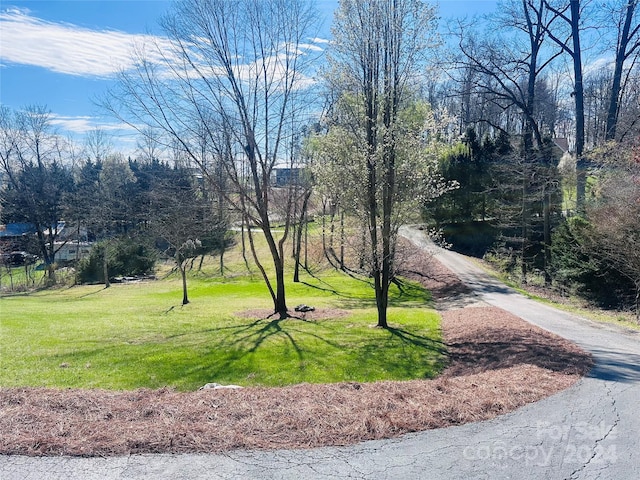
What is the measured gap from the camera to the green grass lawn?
780cm

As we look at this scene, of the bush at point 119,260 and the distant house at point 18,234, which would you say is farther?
the distant house at point 18,234

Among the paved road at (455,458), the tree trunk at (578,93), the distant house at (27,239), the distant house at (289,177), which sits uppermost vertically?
the tree trunk at (578,93)

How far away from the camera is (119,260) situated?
3325 centimetres

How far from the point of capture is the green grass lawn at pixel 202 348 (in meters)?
7.80

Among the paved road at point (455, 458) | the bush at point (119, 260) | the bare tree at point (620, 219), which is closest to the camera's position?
the paved road at point (455, 458)

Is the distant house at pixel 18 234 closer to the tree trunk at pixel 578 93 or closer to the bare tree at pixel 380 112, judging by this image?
the bare tree at pixel 380 112

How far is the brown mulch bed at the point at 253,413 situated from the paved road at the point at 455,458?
0.48ft

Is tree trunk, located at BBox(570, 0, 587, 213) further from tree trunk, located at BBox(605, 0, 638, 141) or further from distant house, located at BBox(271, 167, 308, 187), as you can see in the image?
distant house, located at BBox(271, 167, 308, 187)

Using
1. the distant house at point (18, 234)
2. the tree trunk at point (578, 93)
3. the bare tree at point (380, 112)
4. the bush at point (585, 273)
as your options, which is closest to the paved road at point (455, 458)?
the bare tree at point (380, 112)

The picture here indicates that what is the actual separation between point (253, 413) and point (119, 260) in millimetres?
32606

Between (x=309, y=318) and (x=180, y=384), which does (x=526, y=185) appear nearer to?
(x=309, y=318)

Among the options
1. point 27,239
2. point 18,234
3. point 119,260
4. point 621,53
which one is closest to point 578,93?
point 621,53

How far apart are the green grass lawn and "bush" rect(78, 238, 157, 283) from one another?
1689 cm

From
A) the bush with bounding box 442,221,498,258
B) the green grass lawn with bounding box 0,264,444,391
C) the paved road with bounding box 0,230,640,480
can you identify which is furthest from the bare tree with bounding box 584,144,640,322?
the bush with bounding box 442,221,498,258
